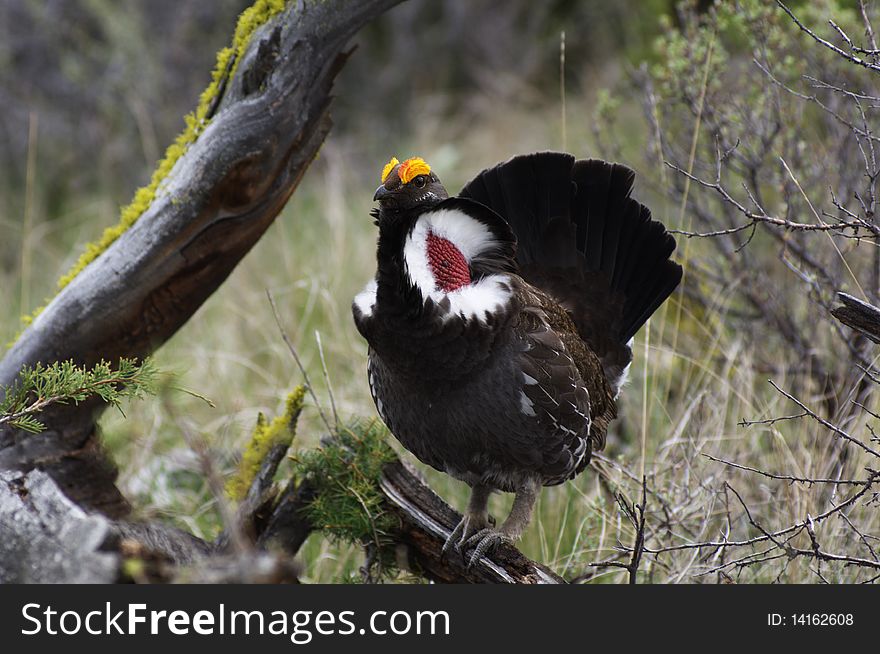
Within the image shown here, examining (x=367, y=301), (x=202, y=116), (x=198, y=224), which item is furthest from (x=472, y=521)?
(x=202, y=116)

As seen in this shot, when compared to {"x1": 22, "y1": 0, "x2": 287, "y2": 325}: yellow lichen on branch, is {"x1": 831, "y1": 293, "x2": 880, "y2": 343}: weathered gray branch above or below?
below

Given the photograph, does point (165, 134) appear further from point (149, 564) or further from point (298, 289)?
point (149, 564)

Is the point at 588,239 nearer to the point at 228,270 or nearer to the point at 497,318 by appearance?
the point at 497,318

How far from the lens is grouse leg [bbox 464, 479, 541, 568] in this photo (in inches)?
134

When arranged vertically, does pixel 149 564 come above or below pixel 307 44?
below

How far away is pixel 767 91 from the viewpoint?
14.0ft

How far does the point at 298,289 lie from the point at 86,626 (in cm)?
428

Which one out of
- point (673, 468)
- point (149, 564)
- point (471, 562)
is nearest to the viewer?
point (149, 564)

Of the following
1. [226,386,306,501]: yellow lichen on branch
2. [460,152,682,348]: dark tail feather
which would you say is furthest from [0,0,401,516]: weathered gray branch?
[460,152,682,348]: dark tail feather

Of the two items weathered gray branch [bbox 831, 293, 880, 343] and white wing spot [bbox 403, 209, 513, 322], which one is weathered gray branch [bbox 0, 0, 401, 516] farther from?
weathered gray branch [bbox 831, 293, 880, 343]

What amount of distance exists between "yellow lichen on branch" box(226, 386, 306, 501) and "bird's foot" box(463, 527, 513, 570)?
31.4 inches

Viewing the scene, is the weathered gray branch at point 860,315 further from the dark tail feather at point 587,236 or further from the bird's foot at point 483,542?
→ the bird's foot at point 483,542

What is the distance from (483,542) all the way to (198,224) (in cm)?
156

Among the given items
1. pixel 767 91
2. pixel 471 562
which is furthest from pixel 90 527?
pixel 767 91
